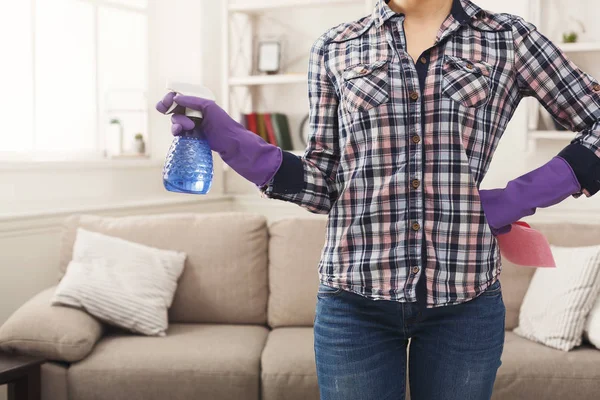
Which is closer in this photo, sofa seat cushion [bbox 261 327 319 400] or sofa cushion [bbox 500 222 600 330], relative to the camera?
sofa seat cushion [bbox 261 327 319 400]

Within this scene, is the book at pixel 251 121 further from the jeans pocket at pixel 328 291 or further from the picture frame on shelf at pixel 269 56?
the jeans pocket at pixel 328 291

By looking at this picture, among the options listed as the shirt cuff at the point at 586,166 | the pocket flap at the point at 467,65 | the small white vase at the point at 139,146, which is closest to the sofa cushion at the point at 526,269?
the shirt cuff at the point at 586,166

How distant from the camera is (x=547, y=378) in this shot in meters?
2.08

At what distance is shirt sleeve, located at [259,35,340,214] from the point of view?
111cm

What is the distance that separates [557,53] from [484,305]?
444 millimetres

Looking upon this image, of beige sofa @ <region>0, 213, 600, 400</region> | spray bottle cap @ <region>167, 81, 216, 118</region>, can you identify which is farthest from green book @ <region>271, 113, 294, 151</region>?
spray bottle cap @ <region>167, 81, 216, 118</region>

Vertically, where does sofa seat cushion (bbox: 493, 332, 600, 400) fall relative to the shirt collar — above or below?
below

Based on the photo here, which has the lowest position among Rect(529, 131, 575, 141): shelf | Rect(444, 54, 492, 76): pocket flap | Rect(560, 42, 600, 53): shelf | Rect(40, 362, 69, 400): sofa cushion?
Rect(40, 362, 69, 400): sofa cushion

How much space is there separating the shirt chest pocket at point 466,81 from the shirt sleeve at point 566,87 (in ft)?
0.25

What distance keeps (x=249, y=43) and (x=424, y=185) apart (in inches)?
117

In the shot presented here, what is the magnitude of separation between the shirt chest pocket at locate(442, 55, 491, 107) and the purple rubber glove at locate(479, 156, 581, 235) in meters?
0.16

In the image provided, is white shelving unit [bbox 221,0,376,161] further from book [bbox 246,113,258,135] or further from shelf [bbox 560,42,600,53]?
shelf [bbox 560,42,600,53]

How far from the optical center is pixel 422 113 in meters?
1.08

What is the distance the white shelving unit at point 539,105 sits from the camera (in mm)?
3018
